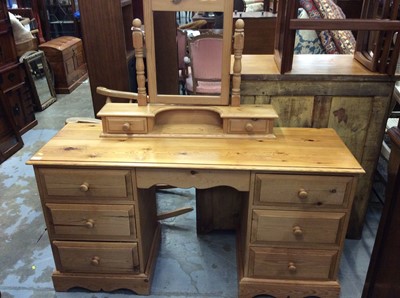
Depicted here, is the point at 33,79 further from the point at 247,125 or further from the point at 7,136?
the point at 247,125

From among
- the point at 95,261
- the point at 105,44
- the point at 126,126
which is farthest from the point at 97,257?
the point at 105,44

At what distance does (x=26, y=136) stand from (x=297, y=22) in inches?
112

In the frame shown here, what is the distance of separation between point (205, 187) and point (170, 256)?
70cm

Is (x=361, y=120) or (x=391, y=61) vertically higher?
(x=391, y=61)

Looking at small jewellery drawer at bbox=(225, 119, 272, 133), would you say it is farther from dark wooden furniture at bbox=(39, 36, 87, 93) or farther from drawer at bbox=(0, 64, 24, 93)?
dark wooden furniture at bbox=(39, 36, 87, 93)

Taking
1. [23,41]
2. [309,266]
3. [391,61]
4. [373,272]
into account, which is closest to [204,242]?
[309,266]

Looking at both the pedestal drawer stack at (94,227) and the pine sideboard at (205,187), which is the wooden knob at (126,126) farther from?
the pedestal drawer stack at (94,227)

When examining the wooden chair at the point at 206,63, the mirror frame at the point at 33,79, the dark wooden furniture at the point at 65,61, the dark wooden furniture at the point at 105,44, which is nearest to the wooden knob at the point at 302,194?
the wooden chair at the point at 206,63

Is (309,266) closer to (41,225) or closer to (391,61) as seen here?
(391,61)

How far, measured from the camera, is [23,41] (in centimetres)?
370

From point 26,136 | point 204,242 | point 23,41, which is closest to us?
point 204,242

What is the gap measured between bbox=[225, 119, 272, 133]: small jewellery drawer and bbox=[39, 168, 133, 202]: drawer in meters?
0.49

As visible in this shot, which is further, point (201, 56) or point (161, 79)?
point (161, 79)

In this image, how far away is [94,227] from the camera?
154 centimetres
